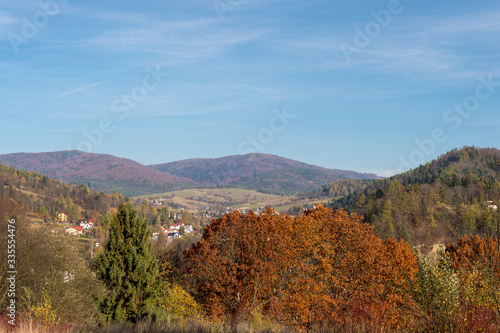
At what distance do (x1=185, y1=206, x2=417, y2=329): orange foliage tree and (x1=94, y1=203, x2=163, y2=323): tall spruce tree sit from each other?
17.1 feet

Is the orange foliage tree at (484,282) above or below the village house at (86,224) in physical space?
above

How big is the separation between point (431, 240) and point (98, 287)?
90.8m

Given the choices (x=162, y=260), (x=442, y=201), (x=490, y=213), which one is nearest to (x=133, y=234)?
(x=162, y=260)

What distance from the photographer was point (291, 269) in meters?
31.6

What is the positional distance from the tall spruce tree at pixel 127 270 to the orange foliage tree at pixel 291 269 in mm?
5208

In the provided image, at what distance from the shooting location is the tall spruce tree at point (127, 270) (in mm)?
34375

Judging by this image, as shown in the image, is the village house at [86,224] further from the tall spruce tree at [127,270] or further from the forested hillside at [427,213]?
the tall spruce tree at [127,270]

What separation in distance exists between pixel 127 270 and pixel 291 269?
15.1 meters

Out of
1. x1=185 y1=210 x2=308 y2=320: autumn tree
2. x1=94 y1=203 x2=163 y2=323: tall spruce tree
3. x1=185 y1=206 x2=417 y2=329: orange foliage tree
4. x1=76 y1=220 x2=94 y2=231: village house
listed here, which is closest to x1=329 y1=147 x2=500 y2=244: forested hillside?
x1=185 y1=206 x2=417 y2=329: orange foliage tree

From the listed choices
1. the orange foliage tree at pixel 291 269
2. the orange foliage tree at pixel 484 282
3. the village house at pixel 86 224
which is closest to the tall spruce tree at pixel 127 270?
the orange foliage tree at pixel 291 269

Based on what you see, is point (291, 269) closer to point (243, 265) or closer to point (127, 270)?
point (243, 265)

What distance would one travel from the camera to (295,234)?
1330 inches

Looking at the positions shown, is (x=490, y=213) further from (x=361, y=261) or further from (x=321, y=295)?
(x=361, y=261)

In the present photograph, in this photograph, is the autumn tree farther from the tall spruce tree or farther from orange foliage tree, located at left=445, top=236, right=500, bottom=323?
orange foliage tree, located at left=445, top=236, right=500, bottom=323
